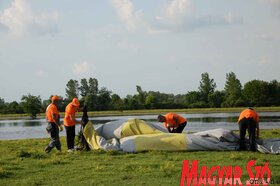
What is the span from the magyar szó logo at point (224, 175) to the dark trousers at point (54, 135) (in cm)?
554

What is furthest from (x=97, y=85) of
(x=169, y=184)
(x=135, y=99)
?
(x=169, y=184)

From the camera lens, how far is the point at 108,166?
34.2 feet

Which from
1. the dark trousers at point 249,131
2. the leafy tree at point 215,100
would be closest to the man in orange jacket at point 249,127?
the dark trousers at point 249,131

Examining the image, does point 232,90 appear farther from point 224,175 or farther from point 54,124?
point 224,175

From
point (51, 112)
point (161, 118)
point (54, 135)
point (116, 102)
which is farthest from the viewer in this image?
point (116, 102)

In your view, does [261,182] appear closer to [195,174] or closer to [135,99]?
[195,174]

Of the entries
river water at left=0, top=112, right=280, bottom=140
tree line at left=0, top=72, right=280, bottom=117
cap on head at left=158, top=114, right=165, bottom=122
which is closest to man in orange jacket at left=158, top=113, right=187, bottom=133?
cap on head at left=158, top=114, right=165, bottom=122

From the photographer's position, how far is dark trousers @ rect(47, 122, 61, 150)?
46.2ft

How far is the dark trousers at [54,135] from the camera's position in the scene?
14.1 m

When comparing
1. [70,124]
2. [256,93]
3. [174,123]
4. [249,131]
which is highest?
[256,93]

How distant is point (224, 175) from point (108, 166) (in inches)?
114

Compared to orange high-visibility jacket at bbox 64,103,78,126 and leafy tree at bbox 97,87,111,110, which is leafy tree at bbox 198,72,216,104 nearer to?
leafy tree at bbox 97,87,111,110

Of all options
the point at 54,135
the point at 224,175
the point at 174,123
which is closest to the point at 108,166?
the point at 224,175

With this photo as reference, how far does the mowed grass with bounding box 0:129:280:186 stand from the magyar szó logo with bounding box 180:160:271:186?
14 centimetres
